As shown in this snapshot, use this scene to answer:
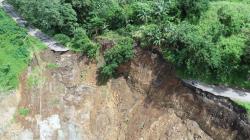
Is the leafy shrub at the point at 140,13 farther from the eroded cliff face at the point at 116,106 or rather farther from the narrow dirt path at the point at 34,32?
the narrow dirt path at the point at 34,32

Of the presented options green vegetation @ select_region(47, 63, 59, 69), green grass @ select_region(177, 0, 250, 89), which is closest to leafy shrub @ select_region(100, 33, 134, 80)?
green vegetation @ select_region(47, 63, 59, 69)

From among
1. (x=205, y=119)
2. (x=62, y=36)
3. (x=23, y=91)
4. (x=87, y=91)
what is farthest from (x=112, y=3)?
(x=205, y=119)

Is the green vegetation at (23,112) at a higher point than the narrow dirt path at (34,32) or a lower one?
lower

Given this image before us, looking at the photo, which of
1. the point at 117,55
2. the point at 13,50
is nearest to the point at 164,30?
the point at 117,55

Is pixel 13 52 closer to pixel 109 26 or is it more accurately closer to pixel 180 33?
pixel 109 26

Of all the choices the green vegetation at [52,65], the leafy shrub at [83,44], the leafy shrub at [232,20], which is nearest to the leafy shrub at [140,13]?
the leafy shrub at [83,44]

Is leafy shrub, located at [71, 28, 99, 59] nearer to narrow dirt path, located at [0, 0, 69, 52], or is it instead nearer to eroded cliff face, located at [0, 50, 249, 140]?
eroded cliff face, located at [0, 50, 249, 140]

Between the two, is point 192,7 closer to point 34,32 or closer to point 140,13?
point 140,13

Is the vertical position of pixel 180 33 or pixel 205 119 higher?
pixel 180 33
